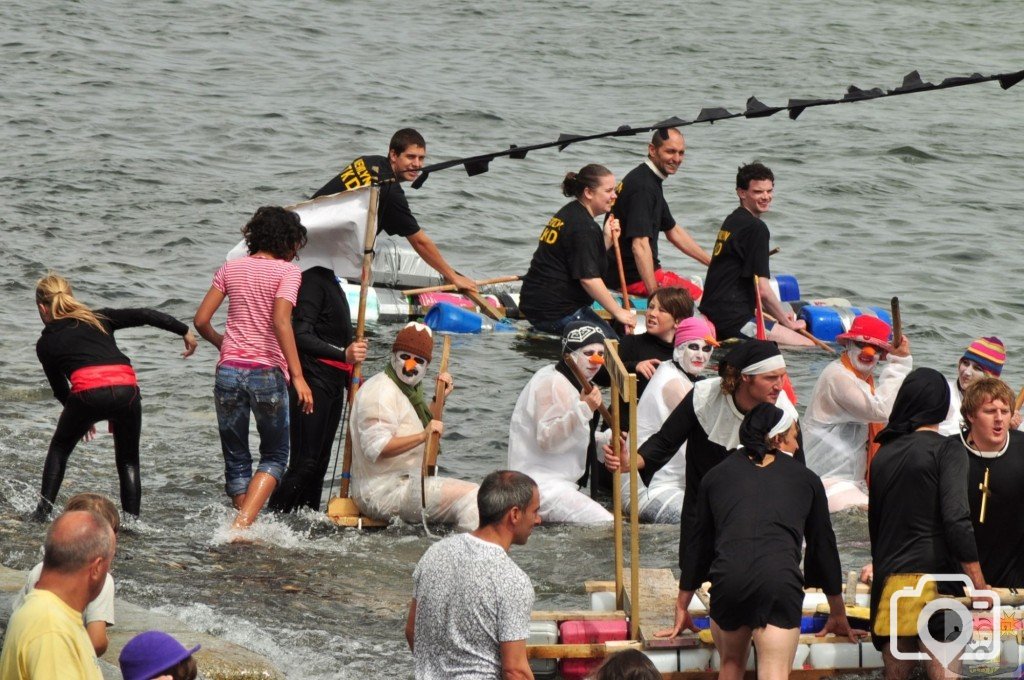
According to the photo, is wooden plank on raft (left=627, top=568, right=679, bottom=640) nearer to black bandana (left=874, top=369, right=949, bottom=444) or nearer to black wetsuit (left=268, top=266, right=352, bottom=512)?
black bandana (left=874, top=369, right=949, bottom=444)

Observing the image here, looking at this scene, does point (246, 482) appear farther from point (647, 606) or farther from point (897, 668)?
point (897, 668)

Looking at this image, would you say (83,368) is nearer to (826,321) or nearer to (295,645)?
(295,645)

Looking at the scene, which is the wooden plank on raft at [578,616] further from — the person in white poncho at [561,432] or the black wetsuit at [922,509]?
the person in white poncho at [561,432]

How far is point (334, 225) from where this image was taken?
8.98 meters

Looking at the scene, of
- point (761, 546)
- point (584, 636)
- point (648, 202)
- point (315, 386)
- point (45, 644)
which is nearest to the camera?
point (45, 644)

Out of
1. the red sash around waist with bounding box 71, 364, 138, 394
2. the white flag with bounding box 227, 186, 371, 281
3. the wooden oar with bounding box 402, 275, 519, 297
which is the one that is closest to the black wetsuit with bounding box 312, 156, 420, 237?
the white flag with bounding box 227, 186, 371, 281

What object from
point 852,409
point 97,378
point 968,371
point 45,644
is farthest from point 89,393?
point 968,371

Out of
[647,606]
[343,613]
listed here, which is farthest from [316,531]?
[647,606]

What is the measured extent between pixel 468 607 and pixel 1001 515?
257 centimetres

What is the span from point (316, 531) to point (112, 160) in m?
12.7

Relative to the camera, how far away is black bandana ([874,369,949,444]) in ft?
20.5

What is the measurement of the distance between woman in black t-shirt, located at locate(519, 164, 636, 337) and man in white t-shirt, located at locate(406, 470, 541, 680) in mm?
6411

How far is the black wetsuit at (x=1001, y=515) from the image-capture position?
6.33m

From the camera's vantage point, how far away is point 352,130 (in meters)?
22.9
